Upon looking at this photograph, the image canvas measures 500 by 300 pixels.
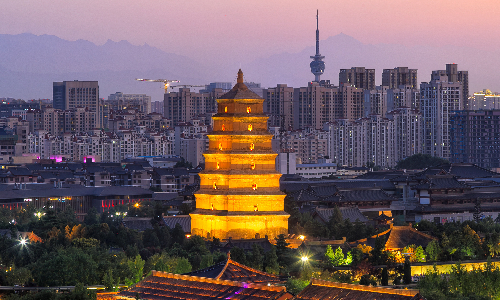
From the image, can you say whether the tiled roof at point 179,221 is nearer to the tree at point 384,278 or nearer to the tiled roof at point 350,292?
the tree at point 384,278

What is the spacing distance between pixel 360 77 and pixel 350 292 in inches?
5936

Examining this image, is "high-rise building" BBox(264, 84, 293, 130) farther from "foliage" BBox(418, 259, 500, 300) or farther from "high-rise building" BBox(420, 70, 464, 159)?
"foliage" BBox(418, 259, 500, 300)

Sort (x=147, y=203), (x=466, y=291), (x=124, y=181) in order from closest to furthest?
(x=466, y=291)
(x=147, y=203)
(x=124, y=181)

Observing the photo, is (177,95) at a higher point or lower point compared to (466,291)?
higher

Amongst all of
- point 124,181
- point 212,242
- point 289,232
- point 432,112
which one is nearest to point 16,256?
point 212,242

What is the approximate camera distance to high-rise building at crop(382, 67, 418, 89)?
583 feet

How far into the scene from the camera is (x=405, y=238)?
48.8 meters

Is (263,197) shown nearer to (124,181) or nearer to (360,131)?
(124,181)

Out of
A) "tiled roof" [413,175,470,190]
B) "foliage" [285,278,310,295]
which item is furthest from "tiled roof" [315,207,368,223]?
"foliage" [285,278,310,295]

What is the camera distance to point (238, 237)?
5088 cm

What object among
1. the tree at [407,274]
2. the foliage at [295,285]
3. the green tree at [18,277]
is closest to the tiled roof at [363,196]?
the tree at [407,274]

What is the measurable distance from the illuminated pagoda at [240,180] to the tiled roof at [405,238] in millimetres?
5248

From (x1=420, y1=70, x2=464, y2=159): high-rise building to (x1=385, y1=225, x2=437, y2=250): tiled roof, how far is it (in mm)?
101007

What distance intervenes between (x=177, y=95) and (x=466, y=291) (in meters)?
146
